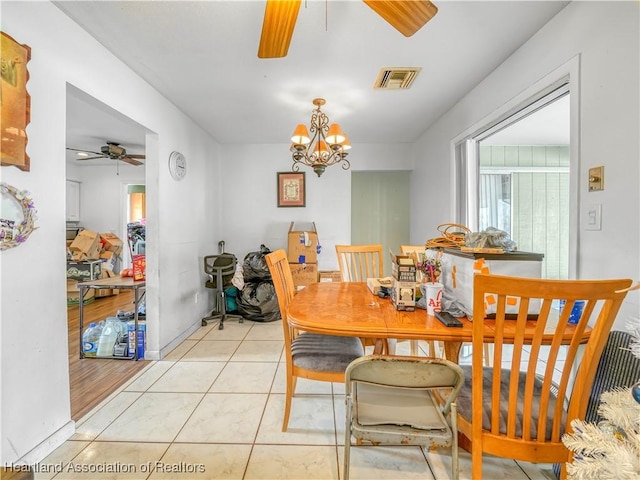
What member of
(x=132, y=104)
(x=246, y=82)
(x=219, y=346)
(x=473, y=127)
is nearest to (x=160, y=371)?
(x=219, y=346)

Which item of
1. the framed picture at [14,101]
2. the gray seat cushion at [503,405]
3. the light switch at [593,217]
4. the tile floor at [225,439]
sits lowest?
the tile floor at [225,439]

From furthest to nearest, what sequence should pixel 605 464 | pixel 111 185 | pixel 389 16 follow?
pixel 111 185 → pixel 389 16 → pixel 605 464

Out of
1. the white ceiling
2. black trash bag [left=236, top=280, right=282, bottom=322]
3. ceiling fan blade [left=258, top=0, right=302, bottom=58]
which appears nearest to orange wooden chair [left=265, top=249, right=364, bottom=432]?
ceiling fan blade [left=258, top=0, right=302, bottom=58]

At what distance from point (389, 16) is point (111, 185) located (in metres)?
5.77

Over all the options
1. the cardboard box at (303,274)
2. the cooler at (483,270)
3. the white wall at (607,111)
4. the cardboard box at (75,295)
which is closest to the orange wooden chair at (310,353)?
the cooler at (483,270)

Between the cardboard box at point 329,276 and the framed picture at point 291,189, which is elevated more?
the framed picture at point 291,189

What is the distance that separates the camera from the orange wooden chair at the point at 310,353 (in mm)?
1518

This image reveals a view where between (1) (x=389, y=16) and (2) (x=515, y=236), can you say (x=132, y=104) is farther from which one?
(2) (x=515, y=236)

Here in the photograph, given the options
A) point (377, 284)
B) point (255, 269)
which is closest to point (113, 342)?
point (255, 269)

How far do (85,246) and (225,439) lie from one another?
4.44 metres

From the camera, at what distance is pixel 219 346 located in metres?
2.82

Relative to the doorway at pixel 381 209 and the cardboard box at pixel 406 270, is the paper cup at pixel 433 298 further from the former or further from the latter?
the doorway at pixel 381 209

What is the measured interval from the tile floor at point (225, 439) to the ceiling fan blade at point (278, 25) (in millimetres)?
2121

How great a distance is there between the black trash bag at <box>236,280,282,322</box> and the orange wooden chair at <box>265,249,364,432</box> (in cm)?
183
